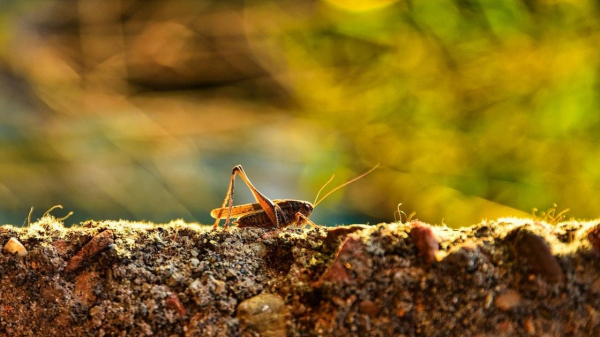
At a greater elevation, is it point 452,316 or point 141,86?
point 141,86

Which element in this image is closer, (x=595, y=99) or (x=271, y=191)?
(x=595, y=99)

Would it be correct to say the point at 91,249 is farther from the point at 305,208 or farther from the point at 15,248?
the point at 305,208

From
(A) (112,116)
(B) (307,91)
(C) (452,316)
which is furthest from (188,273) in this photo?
(A) (112,116)

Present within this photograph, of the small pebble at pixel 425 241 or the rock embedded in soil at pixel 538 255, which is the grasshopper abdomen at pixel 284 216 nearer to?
the small pebble at pixel 425 241

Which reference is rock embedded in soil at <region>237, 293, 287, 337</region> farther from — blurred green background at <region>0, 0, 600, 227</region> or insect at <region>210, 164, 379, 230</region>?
blurred green background at <region>0, 0, 600, 227</region>

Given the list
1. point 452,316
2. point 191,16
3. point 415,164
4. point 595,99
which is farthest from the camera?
point 191,16

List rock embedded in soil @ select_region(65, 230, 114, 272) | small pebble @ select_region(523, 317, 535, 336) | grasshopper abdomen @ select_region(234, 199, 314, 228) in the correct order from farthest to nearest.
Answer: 1. grasshopper abdomen @ select_region(234, 199, 314, 228)
2. rock embedded in soil @ select_region(65, 230, 114, 272)
3. small pebble @ select_region(523, 317, 535, 336)

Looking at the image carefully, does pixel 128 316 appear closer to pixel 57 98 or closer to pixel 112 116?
pixel 112 116

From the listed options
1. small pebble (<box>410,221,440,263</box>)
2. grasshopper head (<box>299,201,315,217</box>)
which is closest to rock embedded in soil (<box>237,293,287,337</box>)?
small pebble (<box>410,221,440,263</box>)
